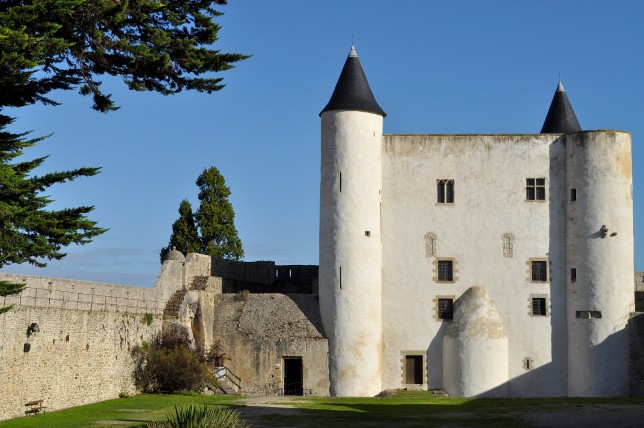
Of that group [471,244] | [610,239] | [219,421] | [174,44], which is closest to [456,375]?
[471,244]

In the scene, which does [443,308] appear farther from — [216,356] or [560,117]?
[560,117]

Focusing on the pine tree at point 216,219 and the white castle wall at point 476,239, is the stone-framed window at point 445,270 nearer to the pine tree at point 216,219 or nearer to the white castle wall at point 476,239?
the white castle wall at point 476,239

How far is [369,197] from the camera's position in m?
40.8

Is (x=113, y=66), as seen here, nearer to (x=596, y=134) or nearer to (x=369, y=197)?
(x=369, y=197)

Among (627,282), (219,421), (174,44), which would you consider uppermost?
(174,44)

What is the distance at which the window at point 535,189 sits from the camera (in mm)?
41875

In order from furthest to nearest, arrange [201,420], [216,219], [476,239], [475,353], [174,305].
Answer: [216,219], [476,239], [475,353], [174,305], [201,420]

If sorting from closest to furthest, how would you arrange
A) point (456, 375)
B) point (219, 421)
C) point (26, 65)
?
1. point (26, 65)
2. point (219, 421)
3. point (456, 375)

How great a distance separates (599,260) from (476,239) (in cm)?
494

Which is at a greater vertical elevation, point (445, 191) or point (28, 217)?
point (445, 191)

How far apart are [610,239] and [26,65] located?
30526 mm

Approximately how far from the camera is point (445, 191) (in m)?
42.0

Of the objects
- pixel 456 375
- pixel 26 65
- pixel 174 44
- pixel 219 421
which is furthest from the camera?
pixel 456 375

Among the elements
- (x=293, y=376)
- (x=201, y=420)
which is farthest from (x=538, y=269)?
(x=201, y=420)
